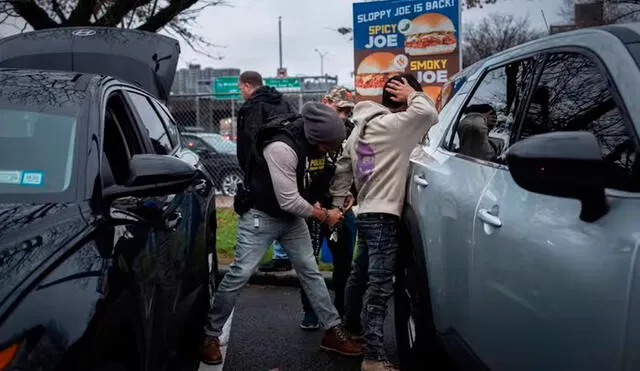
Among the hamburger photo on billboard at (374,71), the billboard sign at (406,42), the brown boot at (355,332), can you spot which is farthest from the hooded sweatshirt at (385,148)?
the hamburger photo on billboard at (374,71)

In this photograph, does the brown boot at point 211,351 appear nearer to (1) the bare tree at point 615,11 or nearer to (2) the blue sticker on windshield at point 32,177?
(2) the blue sticker on windshield at point 32,177

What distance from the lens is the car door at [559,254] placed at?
1765mm

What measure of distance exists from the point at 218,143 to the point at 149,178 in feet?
39.2

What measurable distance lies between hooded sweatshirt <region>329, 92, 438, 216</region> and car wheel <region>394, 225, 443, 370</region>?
295 mm

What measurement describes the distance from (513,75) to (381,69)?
555cm

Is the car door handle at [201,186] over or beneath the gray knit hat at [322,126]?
beneath

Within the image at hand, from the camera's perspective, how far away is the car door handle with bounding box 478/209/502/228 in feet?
7.83

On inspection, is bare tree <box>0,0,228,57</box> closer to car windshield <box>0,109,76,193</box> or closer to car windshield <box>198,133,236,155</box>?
car windshield <box>198,133,236,155</box>

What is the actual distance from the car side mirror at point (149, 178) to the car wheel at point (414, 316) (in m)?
1.28

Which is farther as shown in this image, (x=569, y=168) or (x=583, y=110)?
(x=583, y=110)

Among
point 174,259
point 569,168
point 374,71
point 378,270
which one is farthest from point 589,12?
point 374,71

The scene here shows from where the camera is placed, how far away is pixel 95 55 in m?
6.37

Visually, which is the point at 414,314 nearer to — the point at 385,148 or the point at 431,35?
the point at 385,148

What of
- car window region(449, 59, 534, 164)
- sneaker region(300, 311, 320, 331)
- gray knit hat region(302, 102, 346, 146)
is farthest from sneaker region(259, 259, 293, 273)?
car window region(449, 59, 534, 164)
